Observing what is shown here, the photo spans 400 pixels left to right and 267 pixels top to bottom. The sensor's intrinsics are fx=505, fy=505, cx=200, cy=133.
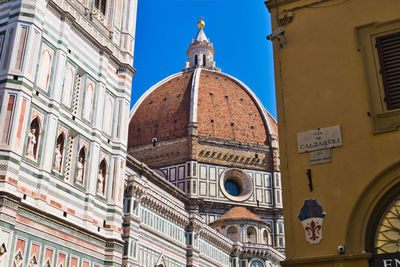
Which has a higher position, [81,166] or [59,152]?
[59,152]

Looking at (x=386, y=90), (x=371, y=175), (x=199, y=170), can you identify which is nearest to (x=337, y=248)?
(x=371, y=175)

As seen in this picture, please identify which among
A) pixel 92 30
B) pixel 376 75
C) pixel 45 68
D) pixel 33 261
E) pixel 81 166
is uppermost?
pixel 92 30

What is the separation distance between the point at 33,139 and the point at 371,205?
29.4 ft

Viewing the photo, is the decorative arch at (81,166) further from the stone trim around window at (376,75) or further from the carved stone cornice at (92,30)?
the stone trim around window at (376,75)

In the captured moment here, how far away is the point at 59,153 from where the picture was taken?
14086 millimetres

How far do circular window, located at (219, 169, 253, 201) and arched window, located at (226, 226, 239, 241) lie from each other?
8.14 m

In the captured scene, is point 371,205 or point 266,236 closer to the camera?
point 371,205

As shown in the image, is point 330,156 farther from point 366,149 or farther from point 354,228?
point 354,228

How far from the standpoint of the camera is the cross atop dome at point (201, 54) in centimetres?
8156

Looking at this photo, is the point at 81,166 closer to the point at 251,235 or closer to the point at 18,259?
the point at 18,259

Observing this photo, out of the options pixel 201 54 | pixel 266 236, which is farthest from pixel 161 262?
pixel 201 54

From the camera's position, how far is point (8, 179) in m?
11.8

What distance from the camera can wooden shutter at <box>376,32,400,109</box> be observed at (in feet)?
26.1

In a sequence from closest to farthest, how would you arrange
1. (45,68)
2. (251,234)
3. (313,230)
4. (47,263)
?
(313,230), (47,263), (45,68), (251,234)
